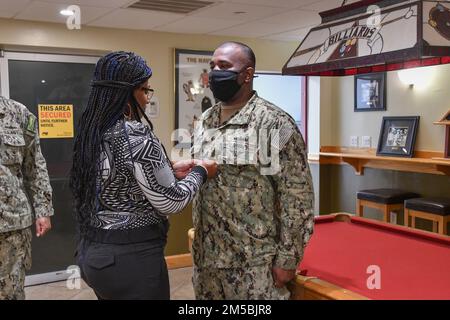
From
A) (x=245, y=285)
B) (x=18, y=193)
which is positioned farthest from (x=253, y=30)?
(x=245, y=285)

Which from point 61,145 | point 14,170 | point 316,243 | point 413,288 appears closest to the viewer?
point 413,288

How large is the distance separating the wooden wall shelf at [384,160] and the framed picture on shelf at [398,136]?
96 millimetres

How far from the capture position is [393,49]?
6.68 feet

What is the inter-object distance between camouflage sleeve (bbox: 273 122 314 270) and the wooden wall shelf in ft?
9.30

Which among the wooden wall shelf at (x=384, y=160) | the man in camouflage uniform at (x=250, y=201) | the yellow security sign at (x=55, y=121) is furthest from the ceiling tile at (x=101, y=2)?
the wooden wall shelf at (x=384, y=160)

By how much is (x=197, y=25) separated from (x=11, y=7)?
1590mm

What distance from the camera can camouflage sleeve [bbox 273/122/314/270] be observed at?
1901mm

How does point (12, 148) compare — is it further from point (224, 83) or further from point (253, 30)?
point (253, 30)

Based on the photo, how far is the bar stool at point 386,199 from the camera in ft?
15.4

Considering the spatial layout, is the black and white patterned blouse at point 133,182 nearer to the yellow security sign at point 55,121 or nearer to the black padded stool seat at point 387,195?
the yellow security sign at point 55,121

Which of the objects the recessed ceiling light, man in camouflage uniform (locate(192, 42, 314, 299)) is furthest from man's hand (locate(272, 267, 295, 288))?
the recessed ceiling light
